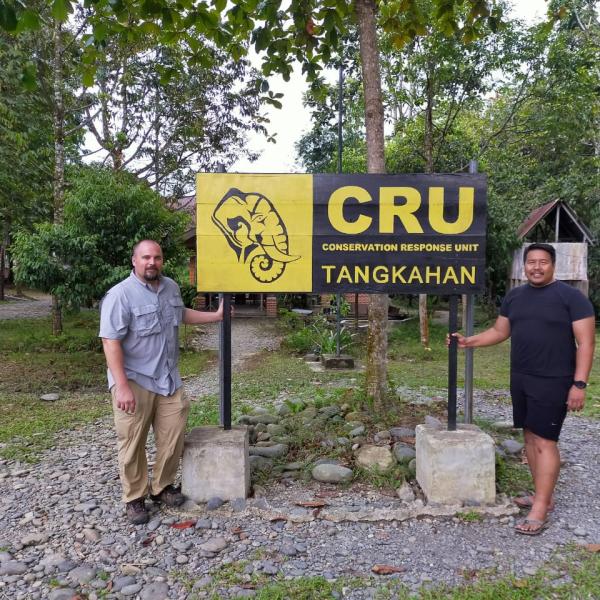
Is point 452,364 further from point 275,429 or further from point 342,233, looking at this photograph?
point 275,429

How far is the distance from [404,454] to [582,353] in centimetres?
166

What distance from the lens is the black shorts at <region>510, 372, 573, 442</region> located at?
3.34 m

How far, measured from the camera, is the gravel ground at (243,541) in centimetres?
288

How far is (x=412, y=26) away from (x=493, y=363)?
23.9ft

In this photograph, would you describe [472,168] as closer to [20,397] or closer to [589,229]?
[20,397]

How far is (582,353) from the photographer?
3229 mm

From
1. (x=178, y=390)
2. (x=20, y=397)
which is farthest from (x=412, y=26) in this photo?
(x=20, y=397)

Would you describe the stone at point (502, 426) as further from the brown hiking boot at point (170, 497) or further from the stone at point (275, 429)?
the brown hiking boot at point (170, 497)

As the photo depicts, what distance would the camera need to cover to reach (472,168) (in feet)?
13.7

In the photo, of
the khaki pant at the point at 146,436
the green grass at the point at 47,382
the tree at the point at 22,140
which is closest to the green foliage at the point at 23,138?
the tree at the point at 22,140

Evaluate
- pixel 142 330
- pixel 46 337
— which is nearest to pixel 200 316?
pixel 142 330

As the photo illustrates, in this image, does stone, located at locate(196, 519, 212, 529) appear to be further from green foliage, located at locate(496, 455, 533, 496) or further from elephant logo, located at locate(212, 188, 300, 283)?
green foliage, located at locate(496, 455, 533, 496)

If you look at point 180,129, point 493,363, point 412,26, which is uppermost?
point 180,129

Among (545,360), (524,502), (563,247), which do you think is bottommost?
(524,502)
